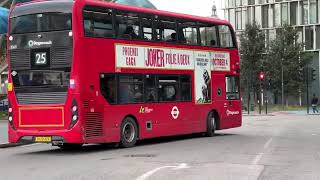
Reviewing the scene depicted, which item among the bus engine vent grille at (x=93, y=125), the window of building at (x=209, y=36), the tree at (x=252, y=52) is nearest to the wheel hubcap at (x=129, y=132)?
the bus engine vent grille at (x=93, y=125)

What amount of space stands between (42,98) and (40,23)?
2074 mm

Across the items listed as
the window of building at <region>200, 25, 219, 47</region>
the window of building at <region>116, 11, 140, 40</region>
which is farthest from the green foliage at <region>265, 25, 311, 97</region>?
the window of building at <region>116, 11, 140, 40</region>

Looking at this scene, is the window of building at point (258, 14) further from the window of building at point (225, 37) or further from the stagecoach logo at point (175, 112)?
the stagecoach logo at point (175, 112)

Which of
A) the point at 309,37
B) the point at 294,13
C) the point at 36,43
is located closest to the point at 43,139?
the point at 36,43

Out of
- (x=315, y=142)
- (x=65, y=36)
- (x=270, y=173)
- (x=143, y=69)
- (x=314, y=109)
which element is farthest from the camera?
(x=314, y=109)

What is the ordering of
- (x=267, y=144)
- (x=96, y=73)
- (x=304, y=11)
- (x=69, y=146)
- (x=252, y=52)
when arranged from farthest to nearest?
(x=304, y=11)
(x=252, y=52)
(x=267, y=144)
(x=69, y=146)
(x=96, y=73)

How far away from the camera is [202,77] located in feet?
74.9

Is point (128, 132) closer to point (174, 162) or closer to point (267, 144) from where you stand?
point (267, 144)

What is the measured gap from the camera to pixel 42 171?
1280 cm

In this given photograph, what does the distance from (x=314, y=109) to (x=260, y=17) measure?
1070 inches

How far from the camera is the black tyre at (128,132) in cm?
1839

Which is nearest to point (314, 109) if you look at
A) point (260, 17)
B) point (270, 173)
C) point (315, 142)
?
point (260, 17)

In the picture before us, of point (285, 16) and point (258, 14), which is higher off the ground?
point (258, 14)

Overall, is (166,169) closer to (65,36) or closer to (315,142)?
(65,36)
